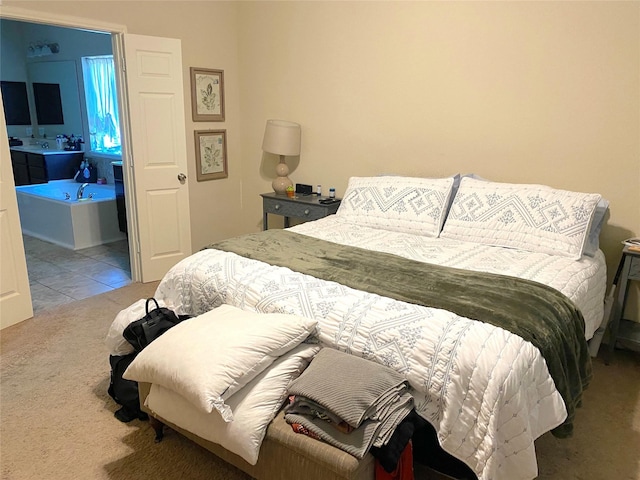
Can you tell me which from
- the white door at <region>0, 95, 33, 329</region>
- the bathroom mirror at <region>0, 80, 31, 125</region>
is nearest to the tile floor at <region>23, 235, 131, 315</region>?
the white door at <region>0, 95, 33, 329</region>

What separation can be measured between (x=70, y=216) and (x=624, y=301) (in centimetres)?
492

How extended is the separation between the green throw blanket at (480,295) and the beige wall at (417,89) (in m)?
1.31

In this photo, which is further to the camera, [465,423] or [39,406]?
[39,406]

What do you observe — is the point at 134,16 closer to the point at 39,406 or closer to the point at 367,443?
the point at 39,406

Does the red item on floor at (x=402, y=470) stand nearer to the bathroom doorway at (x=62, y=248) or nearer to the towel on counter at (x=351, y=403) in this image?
the towel on counter at (x=351, y=403)

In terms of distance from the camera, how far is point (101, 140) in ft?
20.7

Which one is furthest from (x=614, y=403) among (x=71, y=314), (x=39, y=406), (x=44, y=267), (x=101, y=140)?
(x=101, y=140)

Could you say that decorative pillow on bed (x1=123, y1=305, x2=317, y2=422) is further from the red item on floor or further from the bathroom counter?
the bathroom counter

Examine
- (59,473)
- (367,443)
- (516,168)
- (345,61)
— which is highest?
(345,61)

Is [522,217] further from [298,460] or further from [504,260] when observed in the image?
[298,460]

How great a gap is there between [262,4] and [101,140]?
126 inches

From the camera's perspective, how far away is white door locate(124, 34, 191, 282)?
377 cm

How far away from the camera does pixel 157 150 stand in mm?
Answer: 3977

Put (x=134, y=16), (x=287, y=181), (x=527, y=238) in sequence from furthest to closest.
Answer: (x=287, y=181), (x=134, y=16), (x=527, y=238)
